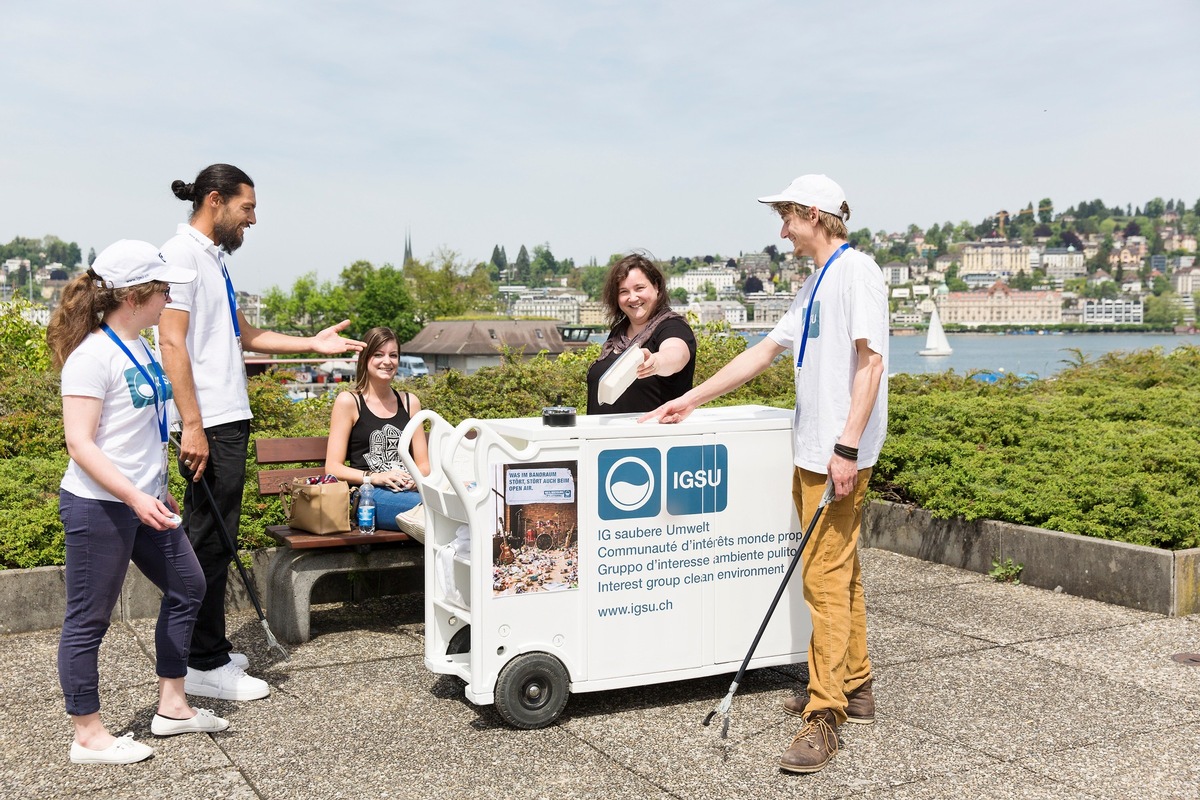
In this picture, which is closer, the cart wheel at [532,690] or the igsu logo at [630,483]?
the cart wheel at [532,690]

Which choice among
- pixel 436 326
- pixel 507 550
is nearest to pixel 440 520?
pixel 507 550

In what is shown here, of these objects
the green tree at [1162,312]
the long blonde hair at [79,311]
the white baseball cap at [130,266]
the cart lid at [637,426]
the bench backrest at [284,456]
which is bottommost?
the green tree at [1162,312]

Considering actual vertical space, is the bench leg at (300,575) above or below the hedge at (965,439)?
below

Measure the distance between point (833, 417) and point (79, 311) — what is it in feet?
8.67

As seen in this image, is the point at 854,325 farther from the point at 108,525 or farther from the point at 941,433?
the point at 941,433

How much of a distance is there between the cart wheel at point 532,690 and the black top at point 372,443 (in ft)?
6.17

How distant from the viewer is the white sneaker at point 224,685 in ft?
15.6

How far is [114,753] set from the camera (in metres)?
4.03

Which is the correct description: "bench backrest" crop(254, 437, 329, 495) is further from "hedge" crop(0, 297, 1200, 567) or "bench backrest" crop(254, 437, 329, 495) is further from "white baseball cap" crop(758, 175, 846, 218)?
"white baseball cap" crop(758, 175, 846, 218)

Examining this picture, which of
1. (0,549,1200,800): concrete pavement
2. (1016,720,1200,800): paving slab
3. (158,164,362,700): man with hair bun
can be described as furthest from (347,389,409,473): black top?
(1016,720,1200,800): paving slab

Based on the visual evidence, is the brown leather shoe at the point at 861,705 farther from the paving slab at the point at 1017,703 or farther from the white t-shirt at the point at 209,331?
the white t-shirt at the point at 209,331

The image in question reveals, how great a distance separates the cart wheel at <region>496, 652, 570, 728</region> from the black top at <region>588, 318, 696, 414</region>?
48.9 inches

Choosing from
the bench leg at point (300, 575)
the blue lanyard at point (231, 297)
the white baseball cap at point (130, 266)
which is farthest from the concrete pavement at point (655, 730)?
the white baseball cap at point (130, 266)

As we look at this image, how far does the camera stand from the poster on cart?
14.1ft
